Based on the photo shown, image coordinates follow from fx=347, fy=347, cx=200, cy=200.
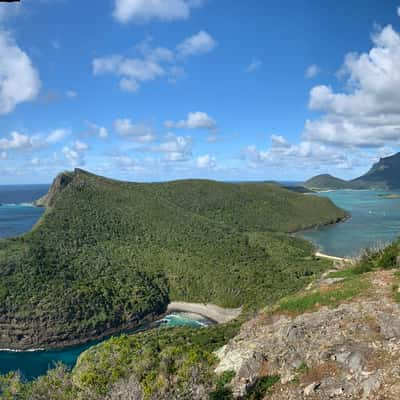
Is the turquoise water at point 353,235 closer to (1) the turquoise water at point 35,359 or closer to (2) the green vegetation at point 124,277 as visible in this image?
(2) the green vegetation at point 124,277

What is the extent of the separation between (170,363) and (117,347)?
135 inches

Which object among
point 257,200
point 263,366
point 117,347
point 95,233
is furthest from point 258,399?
point 257,200

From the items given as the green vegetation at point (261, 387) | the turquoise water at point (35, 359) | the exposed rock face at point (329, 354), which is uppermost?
the exposed rock face at point (329, 354)

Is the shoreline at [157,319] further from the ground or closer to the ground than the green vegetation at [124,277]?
closer to the ground

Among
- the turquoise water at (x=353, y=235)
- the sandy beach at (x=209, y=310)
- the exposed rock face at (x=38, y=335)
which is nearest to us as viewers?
the exposed rock face at (x=38, y=335)

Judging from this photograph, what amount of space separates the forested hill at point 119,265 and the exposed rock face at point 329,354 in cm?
4715

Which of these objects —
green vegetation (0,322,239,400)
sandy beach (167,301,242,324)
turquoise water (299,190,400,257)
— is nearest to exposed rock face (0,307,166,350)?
sandy beach (167,301,242,324)

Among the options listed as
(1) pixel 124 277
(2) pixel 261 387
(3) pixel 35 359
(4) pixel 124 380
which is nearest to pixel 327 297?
(2) pixel 261 387

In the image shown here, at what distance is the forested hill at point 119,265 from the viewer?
7131 cm

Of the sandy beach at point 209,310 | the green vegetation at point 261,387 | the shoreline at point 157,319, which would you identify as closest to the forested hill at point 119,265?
the shoreline at point 157,319

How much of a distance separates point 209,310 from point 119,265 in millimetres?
27483

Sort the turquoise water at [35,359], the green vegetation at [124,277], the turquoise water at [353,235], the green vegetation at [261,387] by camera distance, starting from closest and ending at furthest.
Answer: the green vegetation at [124,277]
the green vegetation at [261,387]
the turquoise water at [35,359]
the turquoise water at [353,235]

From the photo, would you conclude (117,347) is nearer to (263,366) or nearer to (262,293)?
(263,366)

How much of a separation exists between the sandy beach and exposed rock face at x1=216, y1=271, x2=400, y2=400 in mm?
48597
